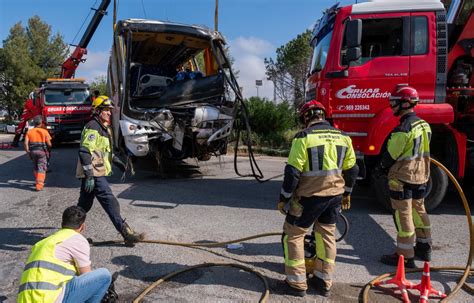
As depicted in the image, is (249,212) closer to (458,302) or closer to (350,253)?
(350,253)

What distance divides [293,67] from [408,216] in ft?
64.5

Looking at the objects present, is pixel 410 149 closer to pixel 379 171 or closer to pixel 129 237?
pixel 379 171

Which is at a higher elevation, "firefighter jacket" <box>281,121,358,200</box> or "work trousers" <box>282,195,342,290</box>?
"firefighter jacket" <box>281,121,358,200</box>

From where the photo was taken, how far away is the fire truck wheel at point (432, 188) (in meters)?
5.44

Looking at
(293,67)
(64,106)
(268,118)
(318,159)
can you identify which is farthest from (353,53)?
(293,67)

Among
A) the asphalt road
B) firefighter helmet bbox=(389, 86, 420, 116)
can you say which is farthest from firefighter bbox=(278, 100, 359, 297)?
firefighter helmet bbox=(389, 86, 420, 116)

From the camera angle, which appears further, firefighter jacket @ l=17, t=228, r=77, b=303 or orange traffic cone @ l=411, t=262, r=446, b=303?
orange traffic cone @ l=411, t=262, r=446, b=303

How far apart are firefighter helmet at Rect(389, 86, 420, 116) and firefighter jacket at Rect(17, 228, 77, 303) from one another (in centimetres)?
330

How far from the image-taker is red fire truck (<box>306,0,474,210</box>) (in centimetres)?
546

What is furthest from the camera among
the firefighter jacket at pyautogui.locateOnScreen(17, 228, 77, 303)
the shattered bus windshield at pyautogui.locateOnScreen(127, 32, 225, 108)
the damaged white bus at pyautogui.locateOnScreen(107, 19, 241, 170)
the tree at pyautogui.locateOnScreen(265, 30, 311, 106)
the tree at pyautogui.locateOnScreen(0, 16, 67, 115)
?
the tree at pyautogui.locateOnScreen(0, 16, 67, 115)

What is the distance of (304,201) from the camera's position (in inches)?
134

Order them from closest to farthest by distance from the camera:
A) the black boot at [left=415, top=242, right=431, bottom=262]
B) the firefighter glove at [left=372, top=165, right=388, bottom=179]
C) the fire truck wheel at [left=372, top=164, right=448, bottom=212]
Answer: the black boot at [left=415, top=242, right=431, bottom=262] < the firefighter glove at [left=372, top=165, right=388, bottom=179] < the fire truck wheel at [left=372, top=164, right=448, bottom=212]

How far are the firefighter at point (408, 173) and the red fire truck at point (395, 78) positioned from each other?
1312 mm

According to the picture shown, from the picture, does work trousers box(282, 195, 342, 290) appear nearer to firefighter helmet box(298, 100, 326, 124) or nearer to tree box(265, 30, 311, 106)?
firefighter helmet box(298, 100, 326, 124)
